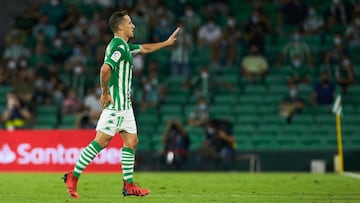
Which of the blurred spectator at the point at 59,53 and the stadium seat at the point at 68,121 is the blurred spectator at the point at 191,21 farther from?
the stadium seat at the point at 68,121

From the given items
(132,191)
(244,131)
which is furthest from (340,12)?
(132,191)

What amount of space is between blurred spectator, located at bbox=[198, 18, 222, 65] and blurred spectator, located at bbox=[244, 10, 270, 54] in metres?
0.95

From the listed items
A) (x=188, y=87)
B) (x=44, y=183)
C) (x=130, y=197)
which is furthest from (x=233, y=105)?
(x=130, y=197)

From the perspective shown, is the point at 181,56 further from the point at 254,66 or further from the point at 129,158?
the point at 129,158

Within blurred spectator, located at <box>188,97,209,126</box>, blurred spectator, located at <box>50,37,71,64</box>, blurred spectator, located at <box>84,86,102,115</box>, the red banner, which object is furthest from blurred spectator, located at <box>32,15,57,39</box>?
the red banner

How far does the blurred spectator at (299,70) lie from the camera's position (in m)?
28.5

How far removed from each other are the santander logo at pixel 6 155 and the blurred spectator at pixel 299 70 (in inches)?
363

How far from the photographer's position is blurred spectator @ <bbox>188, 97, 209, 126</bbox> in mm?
27217

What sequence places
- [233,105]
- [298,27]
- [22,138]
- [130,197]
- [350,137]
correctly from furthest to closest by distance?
[298,27] < [233,105] < [350,137] < [22,138] < [130,197]

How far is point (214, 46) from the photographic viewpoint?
29.5 metres

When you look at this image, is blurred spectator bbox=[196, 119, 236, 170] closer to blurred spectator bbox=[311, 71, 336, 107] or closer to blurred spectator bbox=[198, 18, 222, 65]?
blurred spectator bbox=[311, 71, 336, 107]

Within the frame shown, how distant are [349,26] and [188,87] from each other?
5711 millimetres

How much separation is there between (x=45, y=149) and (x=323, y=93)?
28.4ft

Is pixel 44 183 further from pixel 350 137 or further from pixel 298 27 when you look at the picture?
pixel 298 27
